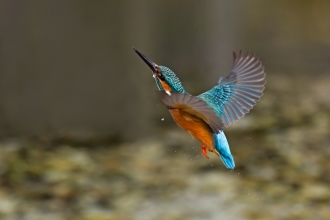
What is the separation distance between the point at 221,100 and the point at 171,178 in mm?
3157

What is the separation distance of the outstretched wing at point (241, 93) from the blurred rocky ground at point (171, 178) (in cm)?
269

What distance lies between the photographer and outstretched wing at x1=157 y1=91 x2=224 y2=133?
113 centimetres

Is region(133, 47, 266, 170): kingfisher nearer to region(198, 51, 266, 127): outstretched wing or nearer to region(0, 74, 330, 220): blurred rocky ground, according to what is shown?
region(198, 51, 266, 127): outstretched wing

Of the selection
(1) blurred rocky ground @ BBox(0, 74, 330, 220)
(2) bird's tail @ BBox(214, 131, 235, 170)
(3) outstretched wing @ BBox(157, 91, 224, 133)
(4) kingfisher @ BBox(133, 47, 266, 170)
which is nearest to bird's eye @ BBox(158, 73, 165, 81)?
(4) kingfisher @ BBox(133, 47, 266, 170)

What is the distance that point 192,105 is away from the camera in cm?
122

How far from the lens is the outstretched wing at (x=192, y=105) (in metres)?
1.13

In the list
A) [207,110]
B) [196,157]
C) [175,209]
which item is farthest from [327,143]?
[207,110]

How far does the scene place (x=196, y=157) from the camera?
16.5ft

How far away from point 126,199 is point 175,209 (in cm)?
42

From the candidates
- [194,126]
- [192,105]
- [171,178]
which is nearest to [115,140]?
[171,178]

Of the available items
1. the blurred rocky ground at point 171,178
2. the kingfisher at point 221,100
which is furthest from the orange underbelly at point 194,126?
the blurred rocky ground at point 171,178

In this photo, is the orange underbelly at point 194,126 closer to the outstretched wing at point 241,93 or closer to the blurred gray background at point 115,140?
the outstretched wing at point 241,93

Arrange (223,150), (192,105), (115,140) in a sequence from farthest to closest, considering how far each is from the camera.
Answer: (115,140)
(223,150)
(192,105)

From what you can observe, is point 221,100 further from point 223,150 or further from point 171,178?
point 171,178
